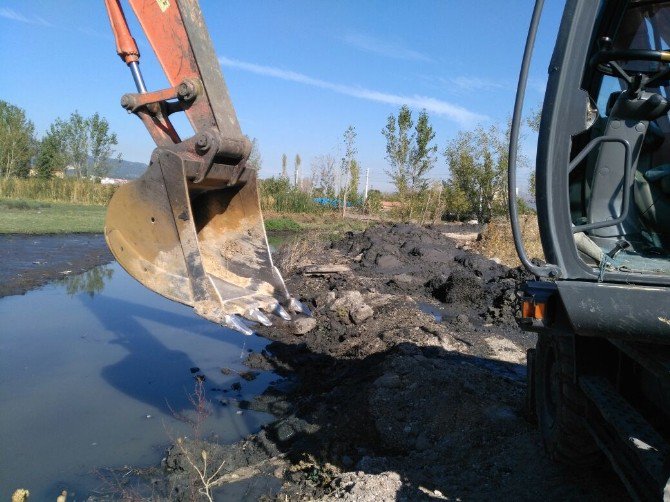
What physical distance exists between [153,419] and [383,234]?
1245 centimetres

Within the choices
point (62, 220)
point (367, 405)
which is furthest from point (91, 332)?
point (62, 220)

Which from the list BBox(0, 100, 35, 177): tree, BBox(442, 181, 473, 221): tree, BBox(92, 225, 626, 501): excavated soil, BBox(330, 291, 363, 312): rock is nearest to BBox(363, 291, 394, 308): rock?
BBox(330, 291, 363, 312): rock

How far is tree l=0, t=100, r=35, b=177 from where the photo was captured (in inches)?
1566

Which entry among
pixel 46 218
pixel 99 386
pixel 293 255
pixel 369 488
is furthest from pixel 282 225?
pixel 369 488

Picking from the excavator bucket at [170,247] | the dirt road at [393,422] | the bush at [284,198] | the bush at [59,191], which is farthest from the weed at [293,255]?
the bush at [59,191]

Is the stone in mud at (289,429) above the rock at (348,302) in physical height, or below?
below

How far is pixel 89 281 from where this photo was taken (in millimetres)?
12305

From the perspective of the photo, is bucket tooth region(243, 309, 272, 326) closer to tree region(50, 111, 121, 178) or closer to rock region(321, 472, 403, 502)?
rock region(321, 472, 403, 502)

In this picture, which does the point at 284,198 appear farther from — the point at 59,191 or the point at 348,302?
the point at 348,302

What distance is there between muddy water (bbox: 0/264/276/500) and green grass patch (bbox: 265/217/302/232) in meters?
15.6

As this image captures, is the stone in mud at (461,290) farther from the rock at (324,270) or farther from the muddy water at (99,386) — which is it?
the muddy water at (99,386)

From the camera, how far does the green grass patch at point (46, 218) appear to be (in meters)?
18.7

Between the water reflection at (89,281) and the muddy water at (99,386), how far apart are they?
0.92 meters

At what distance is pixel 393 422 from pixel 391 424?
0.03 meters
